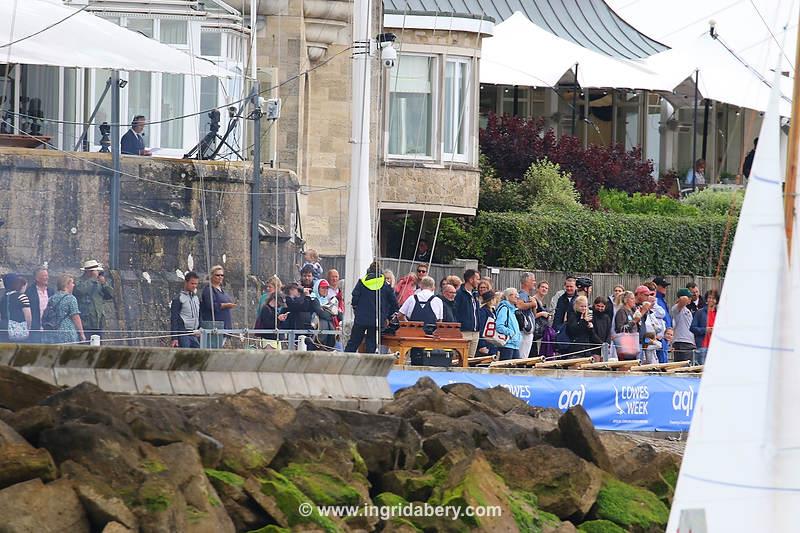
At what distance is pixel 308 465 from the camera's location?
1817 cm

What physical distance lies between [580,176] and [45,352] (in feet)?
94.3

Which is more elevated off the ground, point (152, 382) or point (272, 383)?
point (152, 382)

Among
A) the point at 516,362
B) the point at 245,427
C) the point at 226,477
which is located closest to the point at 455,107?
the point at 516,362

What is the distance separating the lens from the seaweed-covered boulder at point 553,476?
19.7 meters

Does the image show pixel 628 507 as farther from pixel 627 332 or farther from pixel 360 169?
pixel 627 332

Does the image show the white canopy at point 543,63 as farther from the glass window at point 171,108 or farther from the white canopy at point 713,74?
the glass window at point 171,108

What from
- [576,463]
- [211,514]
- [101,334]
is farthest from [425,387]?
[211,514]

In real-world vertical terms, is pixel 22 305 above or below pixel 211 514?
above

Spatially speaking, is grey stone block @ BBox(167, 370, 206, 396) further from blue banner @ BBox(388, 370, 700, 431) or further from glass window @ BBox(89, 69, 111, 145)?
glass window @ BBox(89, 69, 111, 145)

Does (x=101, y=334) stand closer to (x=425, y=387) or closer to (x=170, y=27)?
(x=425, y=387)

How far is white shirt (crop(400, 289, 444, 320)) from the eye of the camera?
2377cm

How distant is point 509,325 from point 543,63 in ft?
79.9

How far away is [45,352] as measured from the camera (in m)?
17.4

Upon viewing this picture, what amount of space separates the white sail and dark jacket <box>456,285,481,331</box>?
9.50 metres
